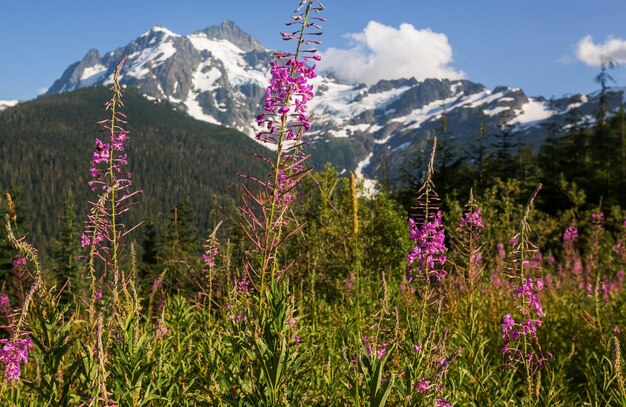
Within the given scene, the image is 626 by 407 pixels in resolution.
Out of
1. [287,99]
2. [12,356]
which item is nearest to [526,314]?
[287,99]

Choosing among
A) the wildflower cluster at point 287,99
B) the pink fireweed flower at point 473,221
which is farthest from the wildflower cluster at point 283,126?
the pink fireweed flower at point 473,221

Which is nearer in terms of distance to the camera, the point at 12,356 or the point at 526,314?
the point at 12,356

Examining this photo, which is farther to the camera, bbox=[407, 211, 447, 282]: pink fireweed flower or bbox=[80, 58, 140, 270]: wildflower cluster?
bbox=[407, 211, 447, 282]: pink fireweed flower

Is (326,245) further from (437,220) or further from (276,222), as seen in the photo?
(276,222)

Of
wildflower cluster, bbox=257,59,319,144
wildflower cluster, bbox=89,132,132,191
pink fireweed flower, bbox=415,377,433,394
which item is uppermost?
wildflower cluster, bbox=257,59,319,144

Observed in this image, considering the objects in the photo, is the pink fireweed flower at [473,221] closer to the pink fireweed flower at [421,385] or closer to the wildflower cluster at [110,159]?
the pink fireweed flower at [421,385]

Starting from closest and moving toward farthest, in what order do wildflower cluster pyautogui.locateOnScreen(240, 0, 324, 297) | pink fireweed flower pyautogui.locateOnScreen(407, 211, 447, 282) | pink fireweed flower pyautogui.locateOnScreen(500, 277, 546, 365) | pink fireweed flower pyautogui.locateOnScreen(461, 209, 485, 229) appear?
wildflower cluster pyautogui.locateOnScreen(240, 0, 324, 297), pink fireweed flower pyautogui.locateOnScreen(500, 277, 546, 365), pink fireweed flower pyautogui.locateOnScreen(407, 211, 447, 282), pink fireweed flower pyautogui.locateOnScreen(461, 209, 485, 229)

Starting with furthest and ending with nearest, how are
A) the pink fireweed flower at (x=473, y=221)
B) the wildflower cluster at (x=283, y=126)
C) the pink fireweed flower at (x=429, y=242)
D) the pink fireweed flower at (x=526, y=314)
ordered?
the pink fireweed flower at (x=473, y=221), the pink fireweed flower at (x=429, y=242), the pink fireweed flower at (x=526, y=314), the wildflower cluster at (x=283, y=126)

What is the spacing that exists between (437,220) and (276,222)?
1.44 metres

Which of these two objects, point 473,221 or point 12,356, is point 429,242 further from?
point 12,356

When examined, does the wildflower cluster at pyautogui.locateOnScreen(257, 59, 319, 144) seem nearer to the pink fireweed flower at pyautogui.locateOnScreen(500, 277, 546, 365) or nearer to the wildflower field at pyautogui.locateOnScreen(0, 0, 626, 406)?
the wildflower field at pyautogui.locateOnScreen(0, 0, 626, 406)

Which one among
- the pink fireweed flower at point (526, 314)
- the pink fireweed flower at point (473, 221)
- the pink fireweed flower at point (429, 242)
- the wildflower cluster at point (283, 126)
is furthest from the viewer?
the pink fireweed flower at point (473, 221)

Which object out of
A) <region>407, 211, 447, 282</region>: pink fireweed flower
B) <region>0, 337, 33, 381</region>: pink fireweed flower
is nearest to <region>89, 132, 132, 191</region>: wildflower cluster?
<region>0, 337, 33, 381</region>: pink fireweed flower

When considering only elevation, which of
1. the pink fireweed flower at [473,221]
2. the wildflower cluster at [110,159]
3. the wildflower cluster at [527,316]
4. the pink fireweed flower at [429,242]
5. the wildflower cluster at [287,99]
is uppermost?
the wildflower cluster at [287,99]
